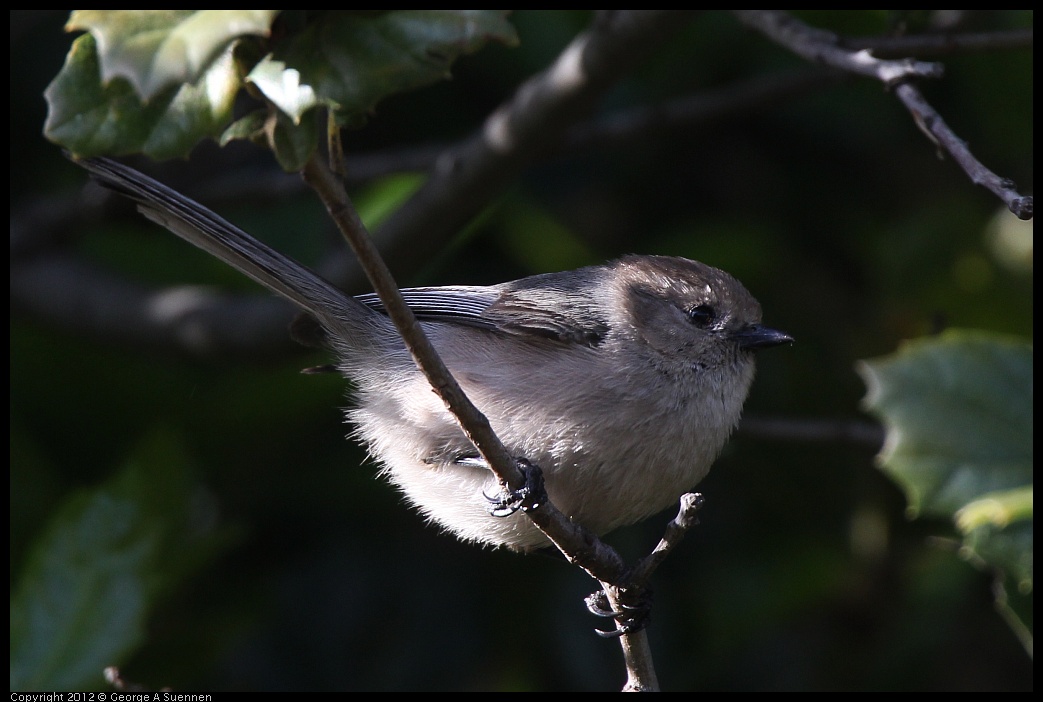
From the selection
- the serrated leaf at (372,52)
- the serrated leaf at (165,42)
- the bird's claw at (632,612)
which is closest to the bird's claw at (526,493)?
the bird's claw at (632,612)

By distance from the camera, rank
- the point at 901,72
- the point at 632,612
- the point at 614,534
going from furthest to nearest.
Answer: the point at 614,534 → the point at 632,612 → the point at 901,72

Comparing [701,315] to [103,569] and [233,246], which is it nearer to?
[233,246]

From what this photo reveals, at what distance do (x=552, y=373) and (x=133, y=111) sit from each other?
1.37 meters

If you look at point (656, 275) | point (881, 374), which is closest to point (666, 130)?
point (656, 275)

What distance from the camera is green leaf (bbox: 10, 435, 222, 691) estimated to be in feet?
10.9

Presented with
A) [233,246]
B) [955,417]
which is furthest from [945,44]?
[233,246]

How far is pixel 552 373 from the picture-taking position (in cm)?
298

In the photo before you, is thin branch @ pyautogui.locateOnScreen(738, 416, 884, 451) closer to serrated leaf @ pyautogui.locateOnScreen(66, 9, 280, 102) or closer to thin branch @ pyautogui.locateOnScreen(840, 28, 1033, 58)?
thin branch @ pyautogui.locateOnScreen(840, 28, 1033, 58)

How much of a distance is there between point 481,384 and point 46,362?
7.50ft

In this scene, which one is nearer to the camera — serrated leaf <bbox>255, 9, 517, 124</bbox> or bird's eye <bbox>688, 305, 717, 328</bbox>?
serrated leaf <bbox>255, 9, 517, 124</bbox>

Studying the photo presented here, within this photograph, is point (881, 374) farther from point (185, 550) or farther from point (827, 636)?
point (185, 550)

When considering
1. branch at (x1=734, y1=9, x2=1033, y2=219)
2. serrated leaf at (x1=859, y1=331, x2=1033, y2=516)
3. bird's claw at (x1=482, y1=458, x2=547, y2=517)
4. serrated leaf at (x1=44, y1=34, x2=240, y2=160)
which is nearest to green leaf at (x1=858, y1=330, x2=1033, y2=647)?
serrated leaf at (x1=859, y1=331, x2=1033, y2=516)

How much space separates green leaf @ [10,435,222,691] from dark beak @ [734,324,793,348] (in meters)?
1.98

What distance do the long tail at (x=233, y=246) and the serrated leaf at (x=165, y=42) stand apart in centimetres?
44
